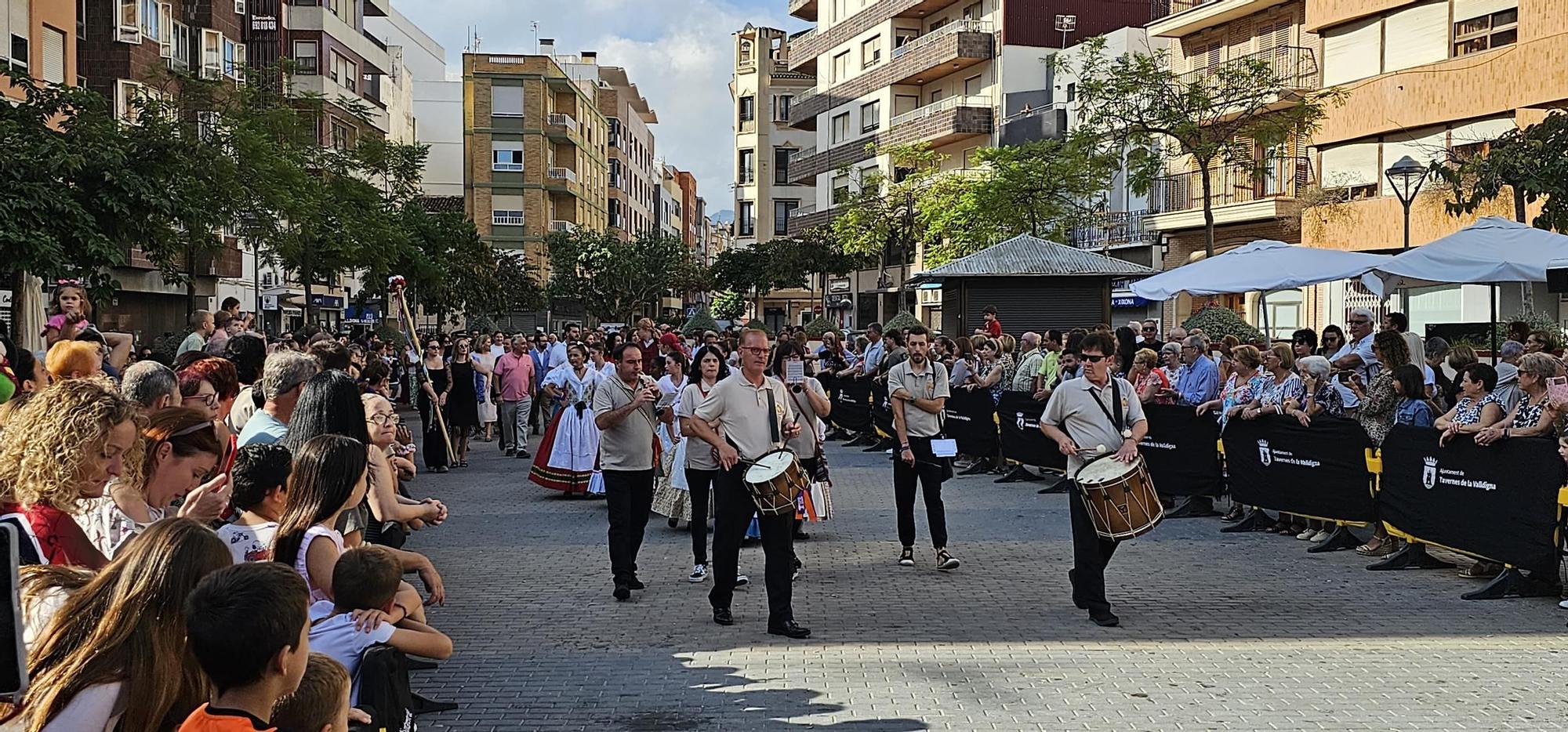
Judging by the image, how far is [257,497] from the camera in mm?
5152

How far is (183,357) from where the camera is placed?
1002cm

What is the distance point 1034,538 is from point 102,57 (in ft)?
106

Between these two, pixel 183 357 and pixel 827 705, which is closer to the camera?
pixel 827 705

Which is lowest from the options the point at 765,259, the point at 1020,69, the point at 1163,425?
the point at 1163,425

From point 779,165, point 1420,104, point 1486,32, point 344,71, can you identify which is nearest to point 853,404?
point 1420,104

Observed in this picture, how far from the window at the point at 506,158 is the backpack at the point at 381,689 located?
76.4m

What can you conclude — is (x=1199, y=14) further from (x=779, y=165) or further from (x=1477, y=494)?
(x=779, y=165)

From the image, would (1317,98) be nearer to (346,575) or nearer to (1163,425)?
(1163,425)

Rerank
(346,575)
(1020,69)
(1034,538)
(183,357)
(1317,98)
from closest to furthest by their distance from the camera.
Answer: (346,575) < (183,357) < (1034,538) < (1317,98) < (1020,69)

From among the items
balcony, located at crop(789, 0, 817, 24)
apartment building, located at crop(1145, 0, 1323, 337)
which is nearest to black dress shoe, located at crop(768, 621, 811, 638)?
apartment building, located at crop(1145, 0, 1323, 337)

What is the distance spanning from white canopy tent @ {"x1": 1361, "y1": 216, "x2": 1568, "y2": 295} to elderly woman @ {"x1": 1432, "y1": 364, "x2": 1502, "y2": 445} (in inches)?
166

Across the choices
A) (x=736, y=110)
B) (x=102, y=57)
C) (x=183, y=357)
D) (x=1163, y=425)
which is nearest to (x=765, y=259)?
(x=736, y=110)

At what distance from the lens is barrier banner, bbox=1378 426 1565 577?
9367mm

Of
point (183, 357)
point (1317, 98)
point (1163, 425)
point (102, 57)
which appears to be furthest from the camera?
point (102, 57)
